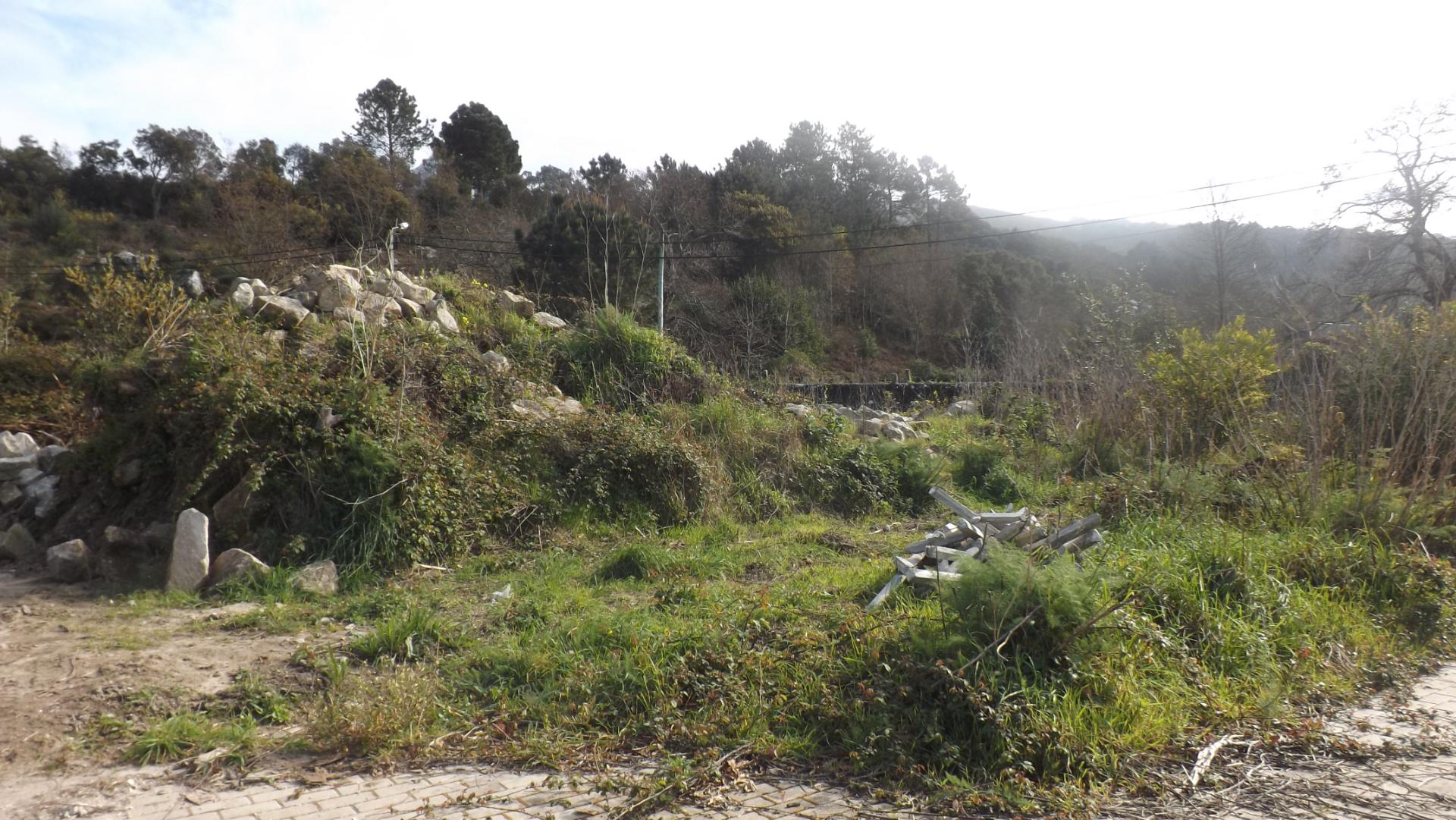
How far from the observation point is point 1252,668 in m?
4.87

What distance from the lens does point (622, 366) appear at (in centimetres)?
1213

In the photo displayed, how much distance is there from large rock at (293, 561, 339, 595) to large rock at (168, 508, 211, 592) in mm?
715

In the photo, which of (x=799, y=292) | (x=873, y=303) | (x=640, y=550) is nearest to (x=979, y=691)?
(x=640, y=550)

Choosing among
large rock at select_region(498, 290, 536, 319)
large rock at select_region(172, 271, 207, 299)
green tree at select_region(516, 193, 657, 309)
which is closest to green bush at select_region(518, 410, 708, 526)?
large rock at select_region(498, 290, 536, 319)

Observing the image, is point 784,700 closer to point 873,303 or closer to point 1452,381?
point 1452,381

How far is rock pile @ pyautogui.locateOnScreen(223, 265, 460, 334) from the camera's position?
9.88 meters

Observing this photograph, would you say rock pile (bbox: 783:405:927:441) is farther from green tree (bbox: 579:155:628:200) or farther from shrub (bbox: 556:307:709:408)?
green tree (bbox: 579:155:628:200)

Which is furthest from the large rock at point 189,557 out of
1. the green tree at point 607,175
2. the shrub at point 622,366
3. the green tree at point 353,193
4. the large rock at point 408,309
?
the green tree at point 607,175

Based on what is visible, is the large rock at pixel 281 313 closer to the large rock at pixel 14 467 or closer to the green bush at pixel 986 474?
the large rock at pixel 14 467

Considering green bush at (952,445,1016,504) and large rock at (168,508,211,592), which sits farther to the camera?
green bush at (952,445,1016,504)

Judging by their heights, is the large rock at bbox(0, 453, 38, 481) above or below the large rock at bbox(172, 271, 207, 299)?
below

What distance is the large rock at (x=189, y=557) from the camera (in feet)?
22.1

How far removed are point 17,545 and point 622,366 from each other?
672cm

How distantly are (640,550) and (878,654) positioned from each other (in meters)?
3.37
